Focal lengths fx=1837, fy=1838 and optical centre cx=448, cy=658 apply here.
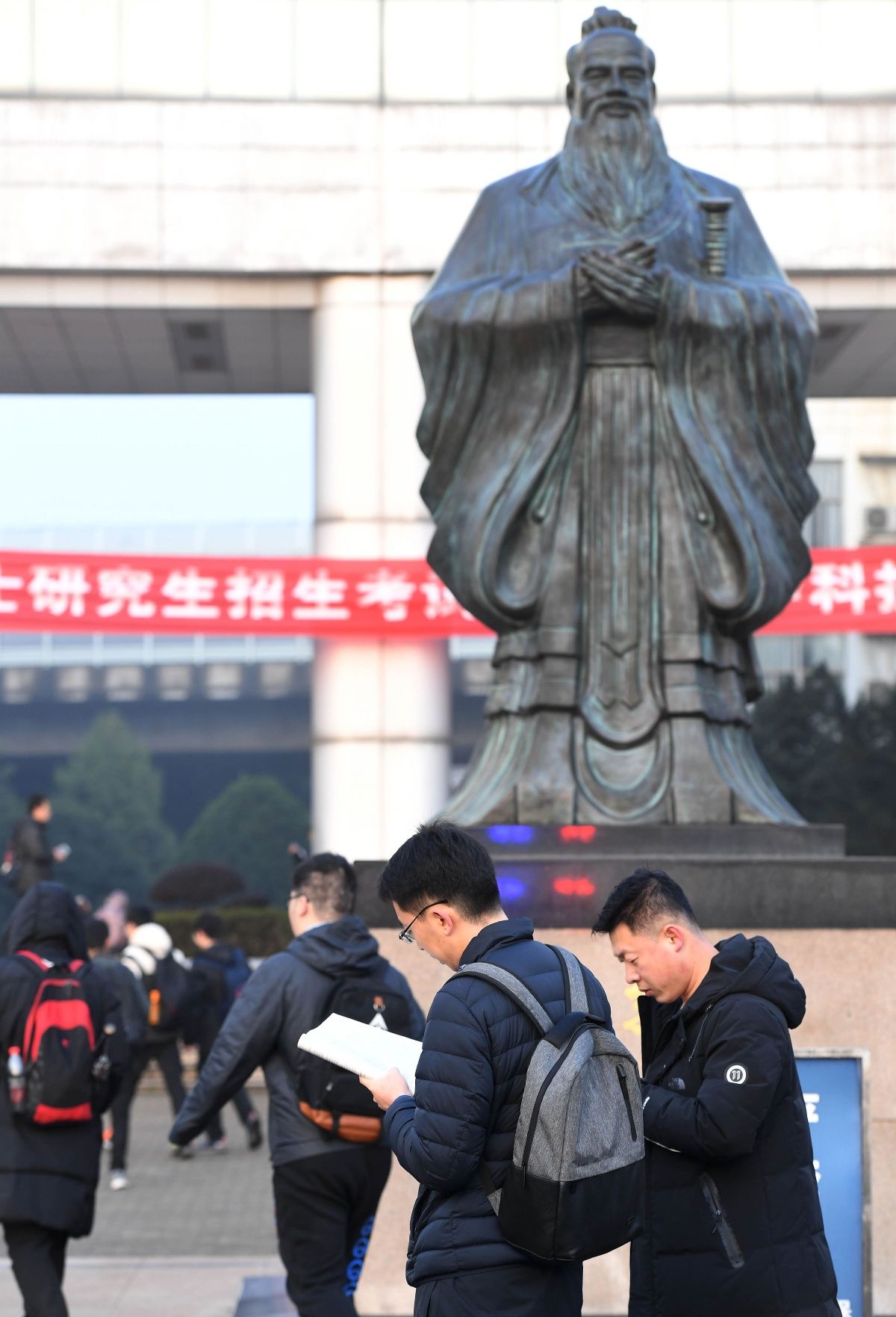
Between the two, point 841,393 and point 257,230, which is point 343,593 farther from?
point 841,393

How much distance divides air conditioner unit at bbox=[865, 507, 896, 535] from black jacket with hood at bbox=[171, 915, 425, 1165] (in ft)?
98.3

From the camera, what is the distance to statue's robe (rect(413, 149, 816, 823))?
251 inches

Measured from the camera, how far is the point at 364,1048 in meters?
3.25

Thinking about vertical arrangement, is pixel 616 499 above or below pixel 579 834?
above

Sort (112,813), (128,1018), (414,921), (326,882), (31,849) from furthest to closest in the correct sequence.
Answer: (112,813) → (31,849) → (128,1018) → (326,882) → (414,921)

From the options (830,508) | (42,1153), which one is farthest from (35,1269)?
(830,508)

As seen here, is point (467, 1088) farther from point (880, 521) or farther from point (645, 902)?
point (880, 521)

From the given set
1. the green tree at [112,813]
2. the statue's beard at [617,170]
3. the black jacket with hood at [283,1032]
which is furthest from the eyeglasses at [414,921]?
the green tree at [112,813]

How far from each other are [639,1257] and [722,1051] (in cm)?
42

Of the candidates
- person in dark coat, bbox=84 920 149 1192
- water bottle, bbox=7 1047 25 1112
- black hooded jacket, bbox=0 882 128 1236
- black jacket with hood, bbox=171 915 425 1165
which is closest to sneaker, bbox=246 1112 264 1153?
person in dark coat, bbox=84 920 149 1192

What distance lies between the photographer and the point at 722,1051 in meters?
3.11

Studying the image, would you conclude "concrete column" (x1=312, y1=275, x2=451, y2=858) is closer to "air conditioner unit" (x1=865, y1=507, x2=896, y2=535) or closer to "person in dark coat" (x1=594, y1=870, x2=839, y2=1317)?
"person in dark coat" (x1=594, y1=870, x2=839, y2=1317)

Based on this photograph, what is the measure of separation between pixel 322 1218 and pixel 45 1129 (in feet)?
2.85

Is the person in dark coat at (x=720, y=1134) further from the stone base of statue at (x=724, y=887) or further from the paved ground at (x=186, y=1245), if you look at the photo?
the paved ground at (x=186, y=1245)
